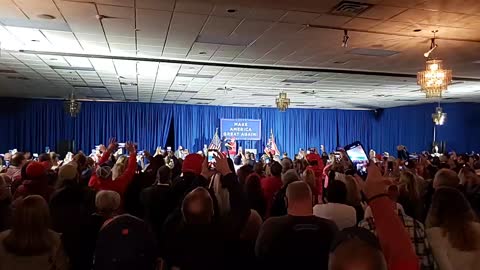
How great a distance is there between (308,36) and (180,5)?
251 centimetres

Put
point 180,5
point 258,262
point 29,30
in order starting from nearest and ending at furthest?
1. point 258,262
2. point 180,5
3. point 29,30

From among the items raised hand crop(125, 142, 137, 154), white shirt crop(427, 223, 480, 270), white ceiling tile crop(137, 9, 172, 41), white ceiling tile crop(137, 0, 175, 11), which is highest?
white ceiling tile crop(137, 0, 175, 11)

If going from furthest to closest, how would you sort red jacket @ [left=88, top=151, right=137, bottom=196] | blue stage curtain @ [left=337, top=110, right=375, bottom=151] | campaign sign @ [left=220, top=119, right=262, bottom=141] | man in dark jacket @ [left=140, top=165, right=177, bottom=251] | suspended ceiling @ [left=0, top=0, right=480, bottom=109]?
blue stage curtain @ [left=337, top=110, right=375, bottom=151] → campaign sign @ [left=220, top=119, right=262, bottom=141] → suspended ceiling @ [left=0, top=0, right=480, bottom=109] → red jacket @ [left=88, top=151, right=137, bottom=196] → man in dark jacket @ [left=140, top=165, right=177, bottom=251]

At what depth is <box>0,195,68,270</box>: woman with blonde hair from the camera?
8.11 feet

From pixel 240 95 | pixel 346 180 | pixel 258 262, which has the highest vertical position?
pixel 240 95

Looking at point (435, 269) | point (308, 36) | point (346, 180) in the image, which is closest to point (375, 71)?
point (308, 36)

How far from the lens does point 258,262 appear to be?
2.81 meters

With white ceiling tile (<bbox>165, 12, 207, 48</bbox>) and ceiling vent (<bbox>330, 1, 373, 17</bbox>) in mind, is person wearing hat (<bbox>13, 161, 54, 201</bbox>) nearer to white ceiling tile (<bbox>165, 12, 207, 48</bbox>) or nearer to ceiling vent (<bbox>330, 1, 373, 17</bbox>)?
white ceiling tile (<bbox>165, 12, 207, 48</bbox>)

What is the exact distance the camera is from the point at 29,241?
249cm

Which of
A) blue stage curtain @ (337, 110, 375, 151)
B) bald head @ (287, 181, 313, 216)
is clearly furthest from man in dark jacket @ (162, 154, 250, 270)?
blue stage curtain @ (337, 110, 375, 151)

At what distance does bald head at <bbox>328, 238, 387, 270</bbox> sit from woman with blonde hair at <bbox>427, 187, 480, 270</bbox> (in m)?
1.39

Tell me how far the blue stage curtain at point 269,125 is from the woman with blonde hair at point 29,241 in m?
18.1

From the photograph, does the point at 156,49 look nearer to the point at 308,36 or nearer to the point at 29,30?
the point at 29,30

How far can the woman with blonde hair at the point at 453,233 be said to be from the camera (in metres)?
2.51
